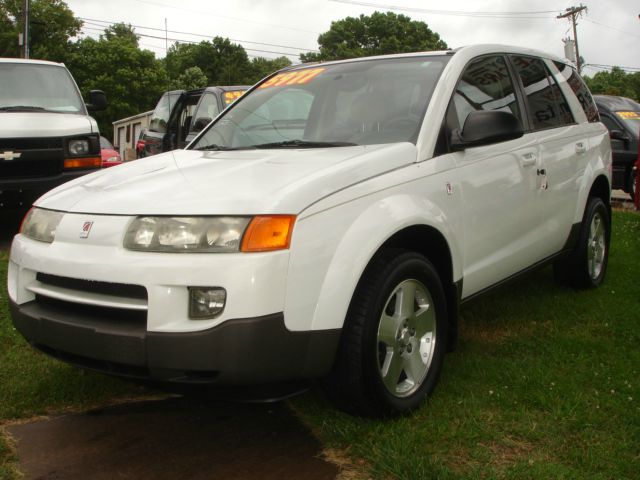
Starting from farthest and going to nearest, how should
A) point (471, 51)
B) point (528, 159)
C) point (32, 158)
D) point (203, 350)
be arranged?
point (32, 158) → point (528, 159) → point (471, 51) → point (203, 350)

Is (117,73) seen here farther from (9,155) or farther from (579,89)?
(579,89)

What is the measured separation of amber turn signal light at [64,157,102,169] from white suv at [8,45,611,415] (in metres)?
3.64

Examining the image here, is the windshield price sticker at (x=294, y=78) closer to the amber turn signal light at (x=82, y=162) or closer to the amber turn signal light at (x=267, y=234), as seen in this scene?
the amber turn signal light at (x=267, y=234)

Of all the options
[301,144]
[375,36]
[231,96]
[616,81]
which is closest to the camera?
[301,144]

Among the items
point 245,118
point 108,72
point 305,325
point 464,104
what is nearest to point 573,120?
point 464,104

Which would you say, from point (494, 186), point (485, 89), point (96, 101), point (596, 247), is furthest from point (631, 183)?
point (494, 186)

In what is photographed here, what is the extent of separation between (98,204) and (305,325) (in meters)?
0.97

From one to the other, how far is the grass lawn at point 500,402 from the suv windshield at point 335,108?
129cm

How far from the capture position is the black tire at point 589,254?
5008 millimetres

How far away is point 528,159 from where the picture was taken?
4062mm

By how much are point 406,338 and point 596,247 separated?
2880mm

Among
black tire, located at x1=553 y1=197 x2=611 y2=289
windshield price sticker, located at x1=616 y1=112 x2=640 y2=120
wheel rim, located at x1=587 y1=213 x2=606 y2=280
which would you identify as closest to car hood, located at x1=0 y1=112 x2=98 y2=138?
black tire, located at x1=553 y1=197 x2=611 y2=289

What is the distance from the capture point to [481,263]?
→ 367 centimetres

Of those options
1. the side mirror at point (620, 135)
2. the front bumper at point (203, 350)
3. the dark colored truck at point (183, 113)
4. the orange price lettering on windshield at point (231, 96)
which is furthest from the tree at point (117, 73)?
the front bumper at point (203, 350)
